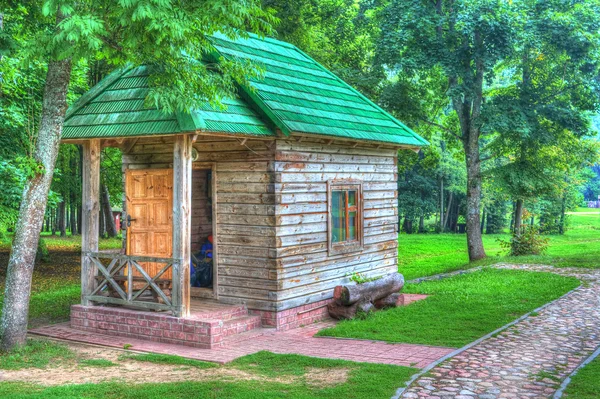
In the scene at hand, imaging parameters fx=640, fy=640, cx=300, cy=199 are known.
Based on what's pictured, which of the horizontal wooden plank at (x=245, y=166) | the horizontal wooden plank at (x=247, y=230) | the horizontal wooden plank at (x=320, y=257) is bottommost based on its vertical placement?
the horizontal wooden plank at (x=320, y=257)

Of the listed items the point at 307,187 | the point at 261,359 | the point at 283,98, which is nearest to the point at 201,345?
the point at 261,359

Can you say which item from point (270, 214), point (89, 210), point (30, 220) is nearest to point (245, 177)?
point (270, 214)

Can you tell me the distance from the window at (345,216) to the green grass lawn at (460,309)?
177 centimetres

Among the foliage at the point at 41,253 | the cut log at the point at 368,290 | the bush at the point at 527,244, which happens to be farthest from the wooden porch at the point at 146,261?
the bush at the point at 527,244

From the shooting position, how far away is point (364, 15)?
2688 cm

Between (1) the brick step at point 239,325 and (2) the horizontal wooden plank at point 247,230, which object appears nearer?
(1) the brick step at point 239,325

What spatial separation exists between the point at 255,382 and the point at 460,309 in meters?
6.73

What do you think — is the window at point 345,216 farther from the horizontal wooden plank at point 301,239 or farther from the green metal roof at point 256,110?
the green metal roof at point 256,110

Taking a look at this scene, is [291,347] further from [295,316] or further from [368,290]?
[368,290]

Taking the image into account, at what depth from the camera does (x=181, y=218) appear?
1095 centimetres

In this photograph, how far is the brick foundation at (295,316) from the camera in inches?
481

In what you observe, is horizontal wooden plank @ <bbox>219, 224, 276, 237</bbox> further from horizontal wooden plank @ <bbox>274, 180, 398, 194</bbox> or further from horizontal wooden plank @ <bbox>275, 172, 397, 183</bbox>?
horizontal wooden plank @ <bbox>275, 172, 397, 183</bbox>

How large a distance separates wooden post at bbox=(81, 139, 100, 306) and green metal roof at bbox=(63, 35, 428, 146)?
1.75ft

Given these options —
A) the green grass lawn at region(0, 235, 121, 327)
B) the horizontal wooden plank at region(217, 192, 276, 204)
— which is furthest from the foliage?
the horizontal wooden plank at region(217, 192, 276, 204)
